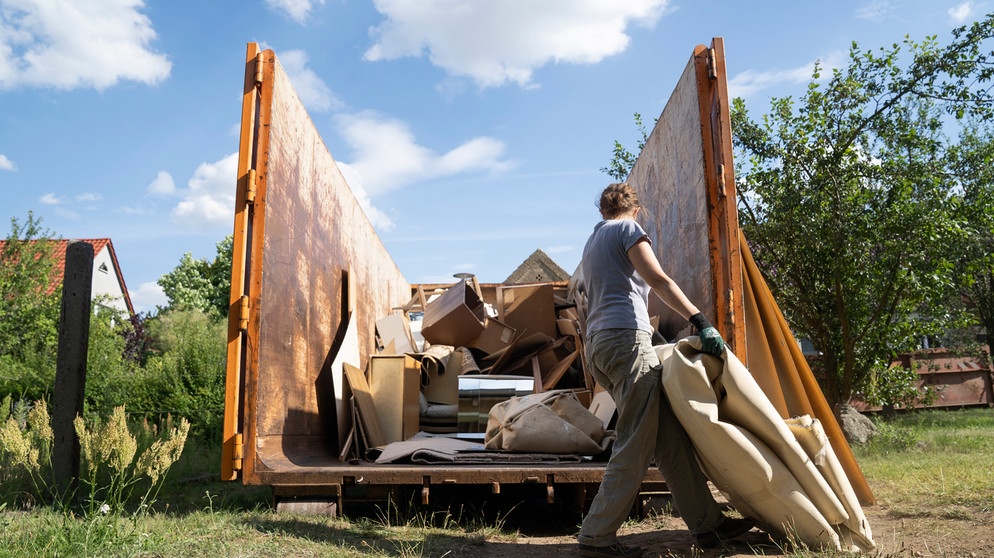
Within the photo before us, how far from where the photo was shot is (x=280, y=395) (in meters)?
4.18

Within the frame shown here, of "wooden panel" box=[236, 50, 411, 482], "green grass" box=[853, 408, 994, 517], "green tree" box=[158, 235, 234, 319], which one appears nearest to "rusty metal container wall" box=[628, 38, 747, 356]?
"green grass" box=[853, 408, 994, 517]

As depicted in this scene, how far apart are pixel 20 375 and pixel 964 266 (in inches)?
484

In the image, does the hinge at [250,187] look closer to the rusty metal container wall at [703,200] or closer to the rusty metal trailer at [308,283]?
the rusty metal trailer at [308,283]

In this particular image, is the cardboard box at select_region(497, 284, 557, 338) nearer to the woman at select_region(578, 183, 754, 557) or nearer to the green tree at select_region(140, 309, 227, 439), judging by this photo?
the woman at select_region(578, 183, 754, 557)

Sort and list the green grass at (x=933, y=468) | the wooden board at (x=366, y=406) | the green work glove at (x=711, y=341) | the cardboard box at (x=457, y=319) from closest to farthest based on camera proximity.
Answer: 1. the green work glove at (x=711, y=341)
2. the green grass at (x=933, y=468)
3. the wooden board at (x=366, y=406)
4. the cardboard box at (x=457, y=319)

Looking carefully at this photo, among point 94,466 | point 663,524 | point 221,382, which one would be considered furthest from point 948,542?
point 221,382

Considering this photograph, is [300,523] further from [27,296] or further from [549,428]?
[27,296]

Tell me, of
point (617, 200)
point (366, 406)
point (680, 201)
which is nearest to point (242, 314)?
point (366, 406)

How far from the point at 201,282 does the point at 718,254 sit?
31.1 meters

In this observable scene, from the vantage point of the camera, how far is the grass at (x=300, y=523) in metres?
3.03

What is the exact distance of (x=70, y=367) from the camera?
192 inches

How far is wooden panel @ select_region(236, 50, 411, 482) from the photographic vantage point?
12.8 feet

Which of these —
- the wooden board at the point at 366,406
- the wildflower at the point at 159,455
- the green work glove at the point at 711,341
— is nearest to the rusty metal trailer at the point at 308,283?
the wooden board at the point at 366,406

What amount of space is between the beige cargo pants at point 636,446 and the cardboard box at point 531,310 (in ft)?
11.4
